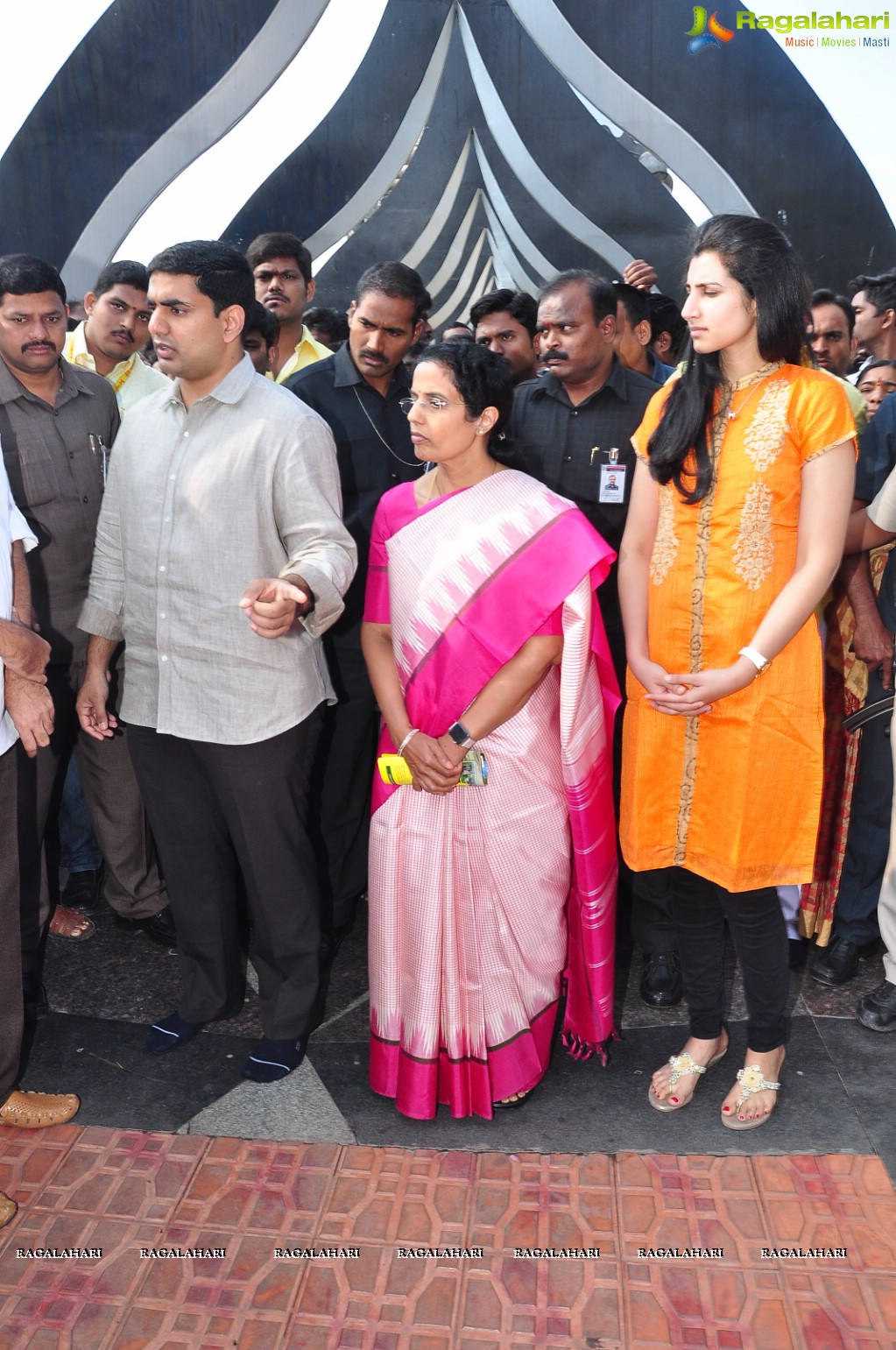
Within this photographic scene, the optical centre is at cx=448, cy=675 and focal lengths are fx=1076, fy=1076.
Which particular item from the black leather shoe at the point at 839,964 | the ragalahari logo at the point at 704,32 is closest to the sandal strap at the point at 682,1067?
the black leather shoe at the point at 839,964

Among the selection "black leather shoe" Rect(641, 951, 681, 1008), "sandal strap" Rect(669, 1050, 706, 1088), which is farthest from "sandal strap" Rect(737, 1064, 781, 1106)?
"black leather shoe" Rect(641, 951, 681, 1008)

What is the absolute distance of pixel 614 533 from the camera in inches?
121

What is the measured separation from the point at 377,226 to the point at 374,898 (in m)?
5.91

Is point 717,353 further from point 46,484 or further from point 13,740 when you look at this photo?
point 46,484

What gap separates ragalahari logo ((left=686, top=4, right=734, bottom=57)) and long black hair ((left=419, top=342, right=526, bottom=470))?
4.60m

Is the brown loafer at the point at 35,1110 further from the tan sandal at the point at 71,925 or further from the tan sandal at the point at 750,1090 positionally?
the tan sandal at the point at 750,1090

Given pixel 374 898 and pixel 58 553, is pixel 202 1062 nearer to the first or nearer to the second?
pixel 374 898

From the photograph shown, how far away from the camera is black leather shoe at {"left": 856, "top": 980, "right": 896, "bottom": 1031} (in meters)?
2.75

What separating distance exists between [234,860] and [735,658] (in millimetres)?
1404

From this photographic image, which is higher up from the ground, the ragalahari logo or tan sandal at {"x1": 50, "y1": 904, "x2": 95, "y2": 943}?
the ragalahari logo

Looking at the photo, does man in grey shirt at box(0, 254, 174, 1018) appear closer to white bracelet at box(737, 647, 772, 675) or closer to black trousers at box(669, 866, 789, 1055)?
black trousers at box(669, 866, 789, 1055)

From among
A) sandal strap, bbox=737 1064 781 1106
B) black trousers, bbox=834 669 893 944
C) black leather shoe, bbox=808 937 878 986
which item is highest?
black trousers, bbox=834 669 893 944

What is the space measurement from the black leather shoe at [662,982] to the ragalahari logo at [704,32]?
5143mm

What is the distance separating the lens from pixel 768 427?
2.16m
